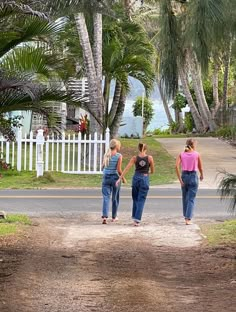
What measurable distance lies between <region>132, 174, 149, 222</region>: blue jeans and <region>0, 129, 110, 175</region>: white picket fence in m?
8.56

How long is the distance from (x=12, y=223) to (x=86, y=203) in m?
3.44

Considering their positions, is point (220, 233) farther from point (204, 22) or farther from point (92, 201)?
point (92, 201)

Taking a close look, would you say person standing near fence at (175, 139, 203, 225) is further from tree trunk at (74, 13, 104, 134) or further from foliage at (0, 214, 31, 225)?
tree trunk at (74, 13, 104, 134)

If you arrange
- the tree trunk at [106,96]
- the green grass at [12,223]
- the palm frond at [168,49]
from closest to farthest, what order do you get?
the palm frond at [168,49], the green grass at [12,223], the tree trunk at [106,96]

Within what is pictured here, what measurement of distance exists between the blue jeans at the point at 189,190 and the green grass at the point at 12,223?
9.20 feet

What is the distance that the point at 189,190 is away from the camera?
1214 centimetres

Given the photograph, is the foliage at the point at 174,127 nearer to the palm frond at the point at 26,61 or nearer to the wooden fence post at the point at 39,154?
the wooden fence post at the point at 39,154

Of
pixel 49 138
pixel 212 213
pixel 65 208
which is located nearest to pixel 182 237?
pixel 212 213

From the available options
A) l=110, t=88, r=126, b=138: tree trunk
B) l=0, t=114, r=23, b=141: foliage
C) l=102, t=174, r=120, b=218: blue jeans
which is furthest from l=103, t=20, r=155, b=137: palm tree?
l=0, t=114, r=23, b=141: foliage

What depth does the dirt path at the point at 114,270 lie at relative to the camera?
263 inches

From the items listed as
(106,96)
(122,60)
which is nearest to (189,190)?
(122,60)

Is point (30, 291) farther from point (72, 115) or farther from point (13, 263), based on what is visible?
point (72, 115)

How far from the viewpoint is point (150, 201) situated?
50.4 ft

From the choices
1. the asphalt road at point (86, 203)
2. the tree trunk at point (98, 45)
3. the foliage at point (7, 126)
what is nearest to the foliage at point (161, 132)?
the tree trunk at point (98, 45)
